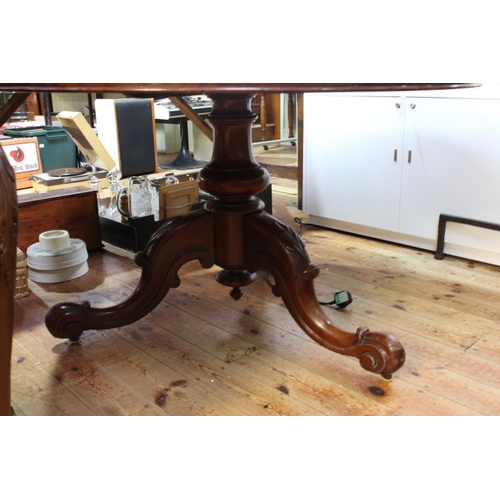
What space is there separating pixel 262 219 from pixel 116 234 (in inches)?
44.2

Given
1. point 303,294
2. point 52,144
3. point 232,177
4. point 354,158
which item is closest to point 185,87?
point 232,177

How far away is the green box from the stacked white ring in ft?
4.21

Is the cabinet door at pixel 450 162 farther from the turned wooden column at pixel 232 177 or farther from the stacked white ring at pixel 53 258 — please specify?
the stacked white ring at pixel 53 258

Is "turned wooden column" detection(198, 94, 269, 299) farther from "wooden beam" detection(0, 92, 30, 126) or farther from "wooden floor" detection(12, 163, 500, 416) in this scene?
"wooden beam" detection(0, 92, 30, 126)

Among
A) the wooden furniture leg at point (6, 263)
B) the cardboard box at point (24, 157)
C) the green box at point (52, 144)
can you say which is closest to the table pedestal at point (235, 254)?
the wooden furniture leg at point (6, 263)

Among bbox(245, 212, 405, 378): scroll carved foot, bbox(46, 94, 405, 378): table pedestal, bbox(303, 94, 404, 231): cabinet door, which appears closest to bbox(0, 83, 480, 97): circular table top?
bbox(46, 94, 405, 378): table pedestal

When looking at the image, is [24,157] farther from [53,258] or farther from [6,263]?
[6,263]

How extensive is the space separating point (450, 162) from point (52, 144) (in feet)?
7.22

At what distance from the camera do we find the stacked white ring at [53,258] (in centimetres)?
199

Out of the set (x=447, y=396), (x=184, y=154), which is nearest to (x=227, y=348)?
(x=447, y=396)

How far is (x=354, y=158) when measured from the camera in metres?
2.34

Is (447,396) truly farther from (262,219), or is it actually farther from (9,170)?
(9,170)

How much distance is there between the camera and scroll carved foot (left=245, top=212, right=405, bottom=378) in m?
1.27
